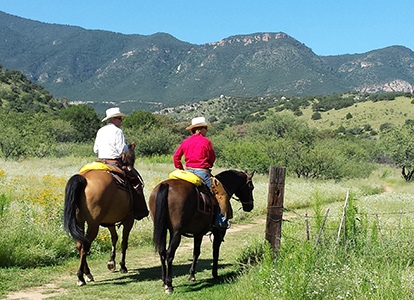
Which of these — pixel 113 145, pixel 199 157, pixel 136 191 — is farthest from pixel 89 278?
pixel 199 157

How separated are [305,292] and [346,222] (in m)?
3.07

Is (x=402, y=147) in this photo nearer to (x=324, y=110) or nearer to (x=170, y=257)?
(x=170, y=257)

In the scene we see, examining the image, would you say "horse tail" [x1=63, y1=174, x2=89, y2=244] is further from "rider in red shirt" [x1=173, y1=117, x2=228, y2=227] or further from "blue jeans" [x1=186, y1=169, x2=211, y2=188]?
"blue jeans" [x1=186, y1=169, x2=211, y2=188]

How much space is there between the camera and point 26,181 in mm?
16531

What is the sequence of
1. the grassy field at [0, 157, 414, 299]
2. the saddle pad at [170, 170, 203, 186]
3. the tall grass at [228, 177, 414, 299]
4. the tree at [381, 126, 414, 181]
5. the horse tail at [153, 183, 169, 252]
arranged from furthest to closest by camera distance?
the tree at [381, 126, 414, 181] < the saddle pad at [170, 170, 203, 186] < the horse tail at [153, 183, 169, 252] < the grassy field at [0, 157, 414, 299] < the tall grass at [228, 177, 414, 299]

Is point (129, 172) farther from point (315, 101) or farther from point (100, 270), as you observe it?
point (315, 101)

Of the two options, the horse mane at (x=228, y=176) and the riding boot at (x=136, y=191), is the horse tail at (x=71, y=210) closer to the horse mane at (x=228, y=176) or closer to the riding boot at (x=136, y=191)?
the riding boot at (x=136, y=191)

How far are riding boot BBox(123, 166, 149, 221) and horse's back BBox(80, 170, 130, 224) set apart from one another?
43 cm

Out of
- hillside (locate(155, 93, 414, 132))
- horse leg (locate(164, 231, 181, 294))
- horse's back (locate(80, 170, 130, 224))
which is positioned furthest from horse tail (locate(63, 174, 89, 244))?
hillside (locate(155, 93, 414, 132))

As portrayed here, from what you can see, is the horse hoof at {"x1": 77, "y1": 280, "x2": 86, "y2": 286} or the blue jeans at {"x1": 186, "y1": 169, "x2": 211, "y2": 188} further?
the blue jeans at {"x1": 186, "y1": 169, "x2": 211, "y2": 188}

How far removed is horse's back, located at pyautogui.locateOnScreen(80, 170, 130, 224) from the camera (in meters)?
7.73

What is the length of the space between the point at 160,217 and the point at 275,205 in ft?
6.90

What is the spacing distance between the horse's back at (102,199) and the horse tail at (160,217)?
1088 millimetres

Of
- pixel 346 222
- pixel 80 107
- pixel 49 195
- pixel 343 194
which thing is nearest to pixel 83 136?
pixel 80 107
